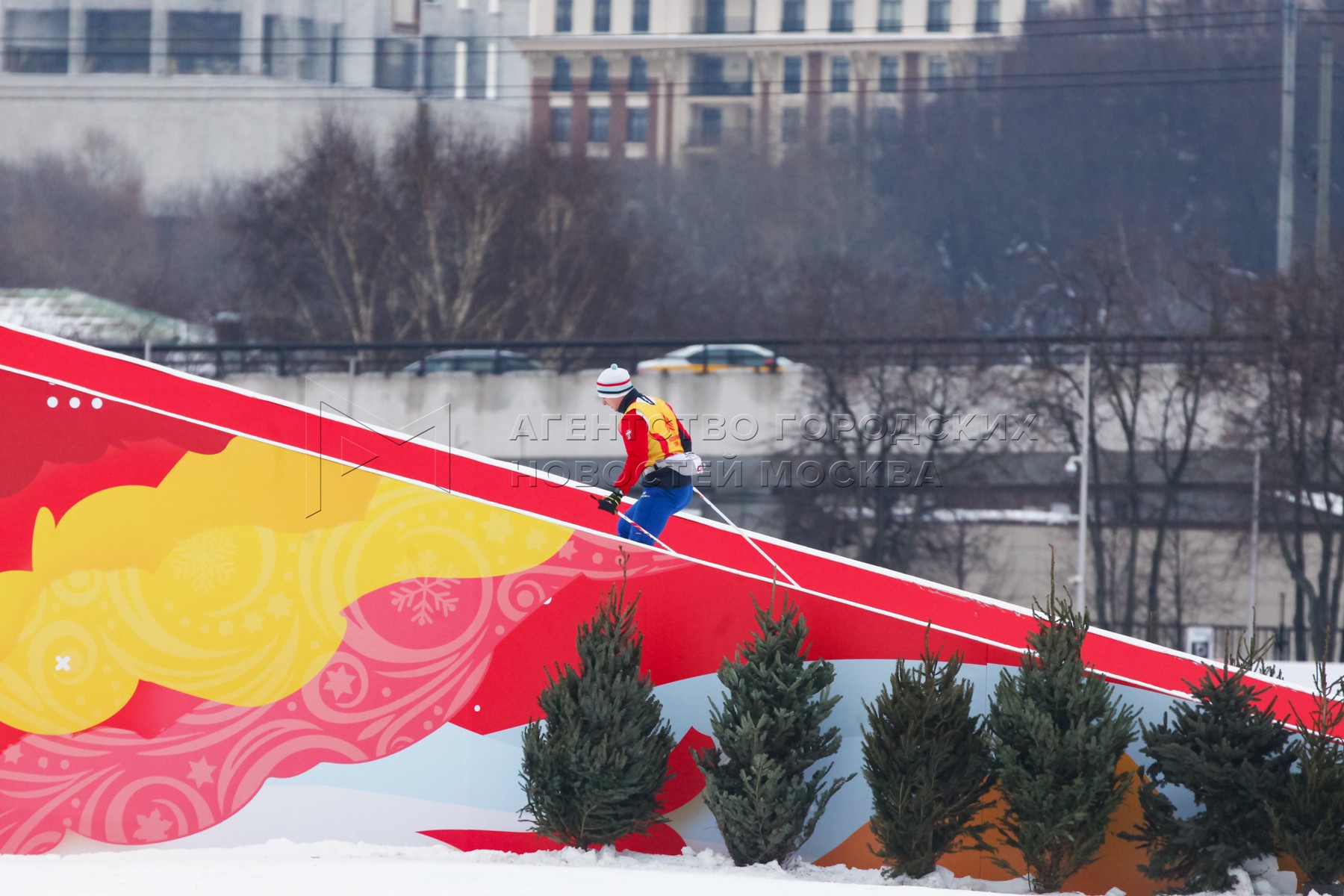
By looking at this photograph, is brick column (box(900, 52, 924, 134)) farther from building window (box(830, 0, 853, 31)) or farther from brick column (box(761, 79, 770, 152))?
brick column (box(761, 79, 770, 152))

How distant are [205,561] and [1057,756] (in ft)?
17.3

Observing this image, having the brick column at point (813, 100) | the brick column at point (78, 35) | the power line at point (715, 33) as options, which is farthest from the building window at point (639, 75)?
the brick column at point (78, 35)

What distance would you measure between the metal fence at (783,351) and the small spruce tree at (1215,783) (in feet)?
85.8

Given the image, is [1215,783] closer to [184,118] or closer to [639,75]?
[184,118]

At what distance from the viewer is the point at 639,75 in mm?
76188

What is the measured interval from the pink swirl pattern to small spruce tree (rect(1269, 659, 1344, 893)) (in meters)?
3.78

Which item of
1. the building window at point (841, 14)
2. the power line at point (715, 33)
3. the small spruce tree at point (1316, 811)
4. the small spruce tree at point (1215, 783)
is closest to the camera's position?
the small spruce tree at point (1316, 811)

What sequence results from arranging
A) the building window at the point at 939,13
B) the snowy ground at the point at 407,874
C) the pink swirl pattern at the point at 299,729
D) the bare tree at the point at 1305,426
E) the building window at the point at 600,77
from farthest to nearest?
the building window at the point at 939,13 < the building window at the point at 600,77 < the bare tree at the point at 1305,426 < the pink swirl pattern at the point at 299,729 < the snowy ground at the point at 407,874

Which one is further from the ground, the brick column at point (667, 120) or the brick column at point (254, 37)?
the brick column at point (254, 37)

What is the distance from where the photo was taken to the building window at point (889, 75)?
74188mm

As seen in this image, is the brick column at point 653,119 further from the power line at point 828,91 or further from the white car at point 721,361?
the white car at point 721,361

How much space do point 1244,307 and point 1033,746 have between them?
95.4 feet

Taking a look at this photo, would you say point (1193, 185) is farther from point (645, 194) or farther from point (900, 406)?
point (900, 406)

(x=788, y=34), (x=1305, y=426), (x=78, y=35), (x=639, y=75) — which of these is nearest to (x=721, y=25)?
(x=788, y=34)
